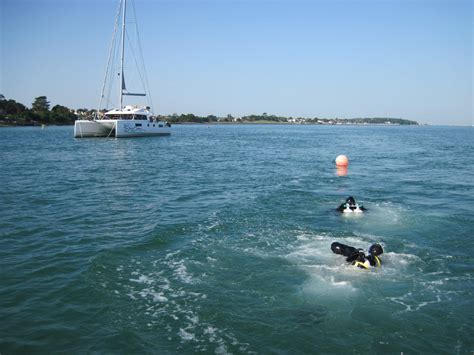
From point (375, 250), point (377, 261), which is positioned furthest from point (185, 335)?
point (375, 250)

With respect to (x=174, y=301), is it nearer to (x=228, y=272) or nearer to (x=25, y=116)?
(x=228, y=272)

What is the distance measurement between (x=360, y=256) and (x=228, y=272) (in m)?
3.96

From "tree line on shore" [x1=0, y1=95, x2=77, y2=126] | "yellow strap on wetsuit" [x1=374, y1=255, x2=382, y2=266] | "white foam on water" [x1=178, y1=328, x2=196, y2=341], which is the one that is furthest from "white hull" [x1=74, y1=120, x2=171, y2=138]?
"tree line on shore" [x1=0, y1=95, x2=77, y2=126]

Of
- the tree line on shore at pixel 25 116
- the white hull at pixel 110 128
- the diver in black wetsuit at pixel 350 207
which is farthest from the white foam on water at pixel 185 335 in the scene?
the tree line on shore at pixel 25 116

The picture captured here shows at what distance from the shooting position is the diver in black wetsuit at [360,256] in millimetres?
11828

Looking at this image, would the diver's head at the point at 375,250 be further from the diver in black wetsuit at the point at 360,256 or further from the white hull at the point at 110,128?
the white hull at the point at 110,128

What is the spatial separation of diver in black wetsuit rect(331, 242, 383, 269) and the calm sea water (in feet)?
0.98

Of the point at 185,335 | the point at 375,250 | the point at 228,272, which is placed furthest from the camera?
the point at 375,250

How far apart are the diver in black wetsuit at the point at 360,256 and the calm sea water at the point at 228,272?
300 mm

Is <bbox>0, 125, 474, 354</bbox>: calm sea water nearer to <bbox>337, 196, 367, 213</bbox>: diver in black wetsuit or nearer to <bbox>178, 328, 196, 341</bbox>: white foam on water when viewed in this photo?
<bbox>178, 328, 196, 341</bbox>: white foam on water

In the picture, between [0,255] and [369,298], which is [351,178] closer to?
[369,298]

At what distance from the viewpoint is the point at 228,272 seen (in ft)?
38.4

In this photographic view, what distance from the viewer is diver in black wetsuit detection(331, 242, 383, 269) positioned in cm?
1183

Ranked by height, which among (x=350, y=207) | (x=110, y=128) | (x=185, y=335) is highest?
(x=110, y=128)
